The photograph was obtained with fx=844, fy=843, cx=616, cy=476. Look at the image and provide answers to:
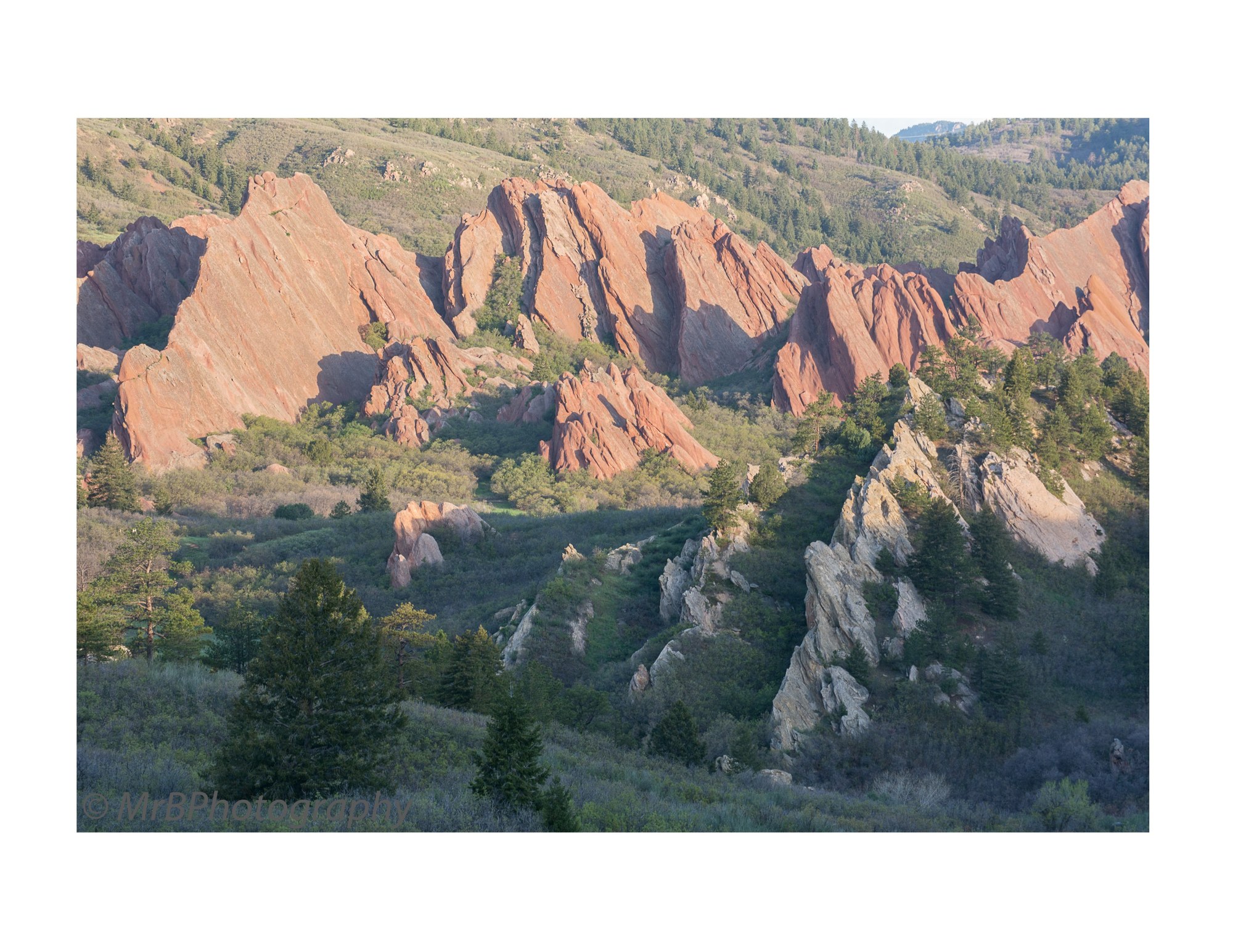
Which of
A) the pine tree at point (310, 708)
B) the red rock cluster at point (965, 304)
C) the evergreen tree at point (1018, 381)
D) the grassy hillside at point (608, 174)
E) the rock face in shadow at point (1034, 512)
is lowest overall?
the pine tree at point (310, 708)

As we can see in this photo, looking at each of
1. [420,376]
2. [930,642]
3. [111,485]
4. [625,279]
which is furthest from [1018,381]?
[625,279]

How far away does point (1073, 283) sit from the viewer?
7469 centimetres

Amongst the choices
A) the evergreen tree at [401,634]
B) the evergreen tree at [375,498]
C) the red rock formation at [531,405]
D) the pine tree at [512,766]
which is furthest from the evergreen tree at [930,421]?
the red rock formation at [531,405]

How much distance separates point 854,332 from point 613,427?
→ 2314 cm

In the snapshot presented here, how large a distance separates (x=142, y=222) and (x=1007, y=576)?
272 feet

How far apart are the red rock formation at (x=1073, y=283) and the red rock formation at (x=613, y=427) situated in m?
26.4

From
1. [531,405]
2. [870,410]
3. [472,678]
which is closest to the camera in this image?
[472,678]

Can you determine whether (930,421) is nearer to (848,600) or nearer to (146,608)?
(848,600)

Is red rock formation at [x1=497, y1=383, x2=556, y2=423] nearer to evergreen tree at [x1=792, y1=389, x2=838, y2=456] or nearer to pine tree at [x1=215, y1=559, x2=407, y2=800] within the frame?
evergreen tree at [x1=792, y1=389, x2=838, y2=456]

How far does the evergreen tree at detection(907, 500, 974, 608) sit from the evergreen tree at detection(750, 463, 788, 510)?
585 centimetres

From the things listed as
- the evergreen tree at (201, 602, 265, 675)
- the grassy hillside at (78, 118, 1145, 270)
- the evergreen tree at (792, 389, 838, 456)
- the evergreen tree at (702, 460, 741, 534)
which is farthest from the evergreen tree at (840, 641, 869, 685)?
the grassy hillside at (78, 118, 1145, 270)

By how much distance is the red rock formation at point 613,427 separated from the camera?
6219cm

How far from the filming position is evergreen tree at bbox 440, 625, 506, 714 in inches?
813

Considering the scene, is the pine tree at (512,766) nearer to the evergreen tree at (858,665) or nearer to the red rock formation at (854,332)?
the evergreen tree at (858,665)
